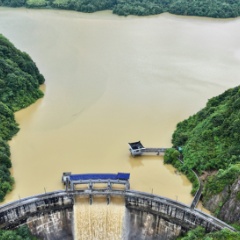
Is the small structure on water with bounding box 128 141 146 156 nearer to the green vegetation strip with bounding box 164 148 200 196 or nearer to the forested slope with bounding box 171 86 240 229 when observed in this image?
the green vegetation strip with bounding box 164 148 200 196

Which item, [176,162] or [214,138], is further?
[176,162]

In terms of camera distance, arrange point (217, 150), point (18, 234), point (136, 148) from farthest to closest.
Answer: point (136, 148) < point (217, 150) < point (18, 234)

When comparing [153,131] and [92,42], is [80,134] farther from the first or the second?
[92,42]

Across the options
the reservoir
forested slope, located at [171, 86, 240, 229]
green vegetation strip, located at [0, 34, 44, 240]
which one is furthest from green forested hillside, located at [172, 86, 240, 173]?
green vegetation strip, located at [0, 34, 44, 240]

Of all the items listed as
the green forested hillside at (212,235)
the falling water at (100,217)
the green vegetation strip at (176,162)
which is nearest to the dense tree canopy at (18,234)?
the falling water at (100,217)

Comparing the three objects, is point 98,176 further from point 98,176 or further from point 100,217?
point 100,217

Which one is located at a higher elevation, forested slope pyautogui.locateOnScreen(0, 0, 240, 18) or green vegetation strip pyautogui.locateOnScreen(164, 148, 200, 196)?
forested slope pyautogui.locateOnScreen(0, 0, 240, 18)

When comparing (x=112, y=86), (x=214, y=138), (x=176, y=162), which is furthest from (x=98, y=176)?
(x=112, y=86)
